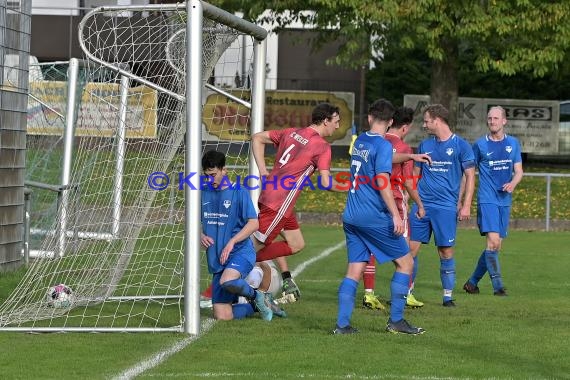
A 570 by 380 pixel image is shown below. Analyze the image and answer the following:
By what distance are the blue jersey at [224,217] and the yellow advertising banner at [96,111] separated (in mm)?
1438

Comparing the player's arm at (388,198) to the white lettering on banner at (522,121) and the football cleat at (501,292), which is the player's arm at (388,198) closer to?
the football cleat at (501,292)

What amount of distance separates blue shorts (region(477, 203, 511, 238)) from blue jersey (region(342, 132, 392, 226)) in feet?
12.2

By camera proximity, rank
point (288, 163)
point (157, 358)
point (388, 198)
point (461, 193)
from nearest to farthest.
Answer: point (157, 358) < point (388, 198) < point (288, 163) < point (461, 193)

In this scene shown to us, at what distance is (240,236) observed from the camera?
1013 cm

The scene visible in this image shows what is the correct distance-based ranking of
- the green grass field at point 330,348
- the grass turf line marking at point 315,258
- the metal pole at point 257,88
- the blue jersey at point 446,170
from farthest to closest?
the grass turf line marking at point 315,258 → the blue jersey at point 446,170 → the metal pole at point 257,88 → the green grass field at point 330,348

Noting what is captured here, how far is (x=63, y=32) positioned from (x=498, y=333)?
30.2 metres

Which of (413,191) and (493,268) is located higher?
(413,191)

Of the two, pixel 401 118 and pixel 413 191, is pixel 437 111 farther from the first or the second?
pixel 413 191

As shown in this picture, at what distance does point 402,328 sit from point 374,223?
87cm

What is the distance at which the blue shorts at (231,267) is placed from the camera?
1027 centimetres

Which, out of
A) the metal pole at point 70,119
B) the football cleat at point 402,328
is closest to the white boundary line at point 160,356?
the football cleat at point 402,328

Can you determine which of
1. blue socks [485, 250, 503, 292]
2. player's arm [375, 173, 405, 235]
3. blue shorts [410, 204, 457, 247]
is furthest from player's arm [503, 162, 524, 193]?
player's arm [375, 173, 405, 235]

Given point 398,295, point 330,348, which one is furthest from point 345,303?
point 330,348

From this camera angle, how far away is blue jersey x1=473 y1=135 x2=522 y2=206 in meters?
13.1
